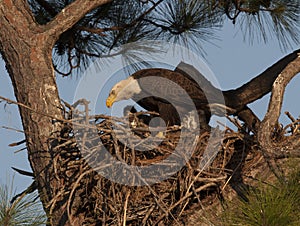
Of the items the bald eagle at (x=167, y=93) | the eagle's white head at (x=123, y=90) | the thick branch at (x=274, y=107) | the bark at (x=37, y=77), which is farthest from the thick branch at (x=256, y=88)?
the bark at (x=37, y=77)

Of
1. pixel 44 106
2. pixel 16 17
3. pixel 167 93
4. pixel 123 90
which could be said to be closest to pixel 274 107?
pixel 44 106

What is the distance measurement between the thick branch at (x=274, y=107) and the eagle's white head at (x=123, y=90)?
1.72 metres

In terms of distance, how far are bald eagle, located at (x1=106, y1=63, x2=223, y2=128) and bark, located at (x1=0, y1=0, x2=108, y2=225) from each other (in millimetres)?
1106

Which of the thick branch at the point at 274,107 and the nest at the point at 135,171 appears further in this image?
the nest at the point at 135,171

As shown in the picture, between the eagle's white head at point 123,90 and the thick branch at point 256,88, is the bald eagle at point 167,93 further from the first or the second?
the thick branch at point 256,88

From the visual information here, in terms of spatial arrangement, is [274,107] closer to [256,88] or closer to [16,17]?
[256,88]

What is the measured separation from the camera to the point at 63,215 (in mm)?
4363

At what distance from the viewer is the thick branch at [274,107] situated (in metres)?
3.90

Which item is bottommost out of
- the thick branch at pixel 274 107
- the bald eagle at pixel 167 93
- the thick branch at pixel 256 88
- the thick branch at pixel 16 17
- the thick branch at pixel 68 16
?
the thick branch at pixel 274 107

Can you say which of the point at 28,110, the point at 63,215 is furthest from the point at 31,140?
the point at 63,215

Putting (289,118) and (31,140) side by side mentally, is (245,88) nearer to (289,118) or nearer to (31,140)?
(289,118)

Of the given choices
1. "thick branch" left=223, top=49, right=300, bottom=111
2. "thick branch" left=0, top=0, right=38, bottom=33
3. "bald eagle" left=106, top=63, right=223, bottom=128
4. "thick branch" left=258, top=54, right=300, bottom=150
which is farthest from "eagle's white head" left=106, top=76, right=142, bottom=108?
"thick branch" left=258, top=54, right=300, bottom=150

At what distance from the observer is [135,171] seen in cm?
413

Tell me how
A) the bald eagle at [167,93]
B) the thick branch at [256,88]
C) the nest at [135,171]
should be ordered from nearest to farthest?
the nest at [135,171] → the thick branch at [256,88] → the bald eagle at [167,93]
